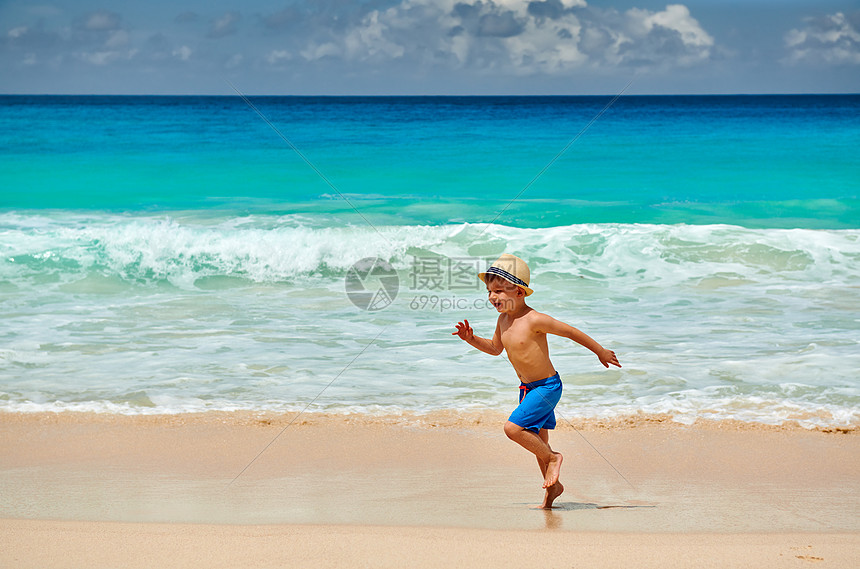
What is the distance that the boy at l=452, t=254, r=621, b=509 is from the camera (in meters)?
3.26

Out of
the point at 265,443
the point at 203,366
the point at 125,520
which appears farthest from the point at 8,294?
the point at 125,520

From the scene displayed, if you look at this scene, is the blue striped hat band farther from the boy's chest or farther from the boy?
the boy's chest

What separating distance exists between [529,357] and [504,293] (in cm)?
32

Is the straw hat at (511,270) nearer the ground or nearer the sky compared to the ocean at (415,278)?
nearer the sky

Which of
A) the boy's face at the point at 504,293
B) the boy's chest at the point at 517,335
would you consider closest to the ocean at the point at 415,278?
the boy's chest at the point at 517,335

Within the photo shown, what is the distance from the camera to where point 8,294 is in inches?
341

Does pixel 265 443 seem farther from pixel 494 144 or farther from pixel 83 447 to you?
pixel 494 144

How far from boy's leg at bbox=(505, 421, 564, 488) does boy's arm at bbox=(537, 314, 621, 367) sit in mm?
462

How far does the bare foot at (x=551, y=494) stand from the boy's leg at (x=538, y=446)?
0.04 metres

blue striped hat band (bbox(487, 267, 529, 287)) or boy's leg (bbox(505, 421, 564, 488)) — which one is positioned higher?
blue striped hat band (bbox(487, 267, 529, 287))

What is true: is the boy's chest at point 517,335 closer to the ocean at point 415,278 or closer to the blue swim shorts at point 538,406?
the blue swim shorts at point 538,406

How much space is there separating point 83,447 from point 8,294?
5.47 metres

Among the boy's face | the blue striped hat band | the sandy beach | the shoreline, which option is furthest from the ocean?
the blue striped hat band

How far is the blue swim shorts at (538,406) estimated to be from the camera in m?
3.30
